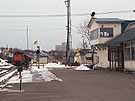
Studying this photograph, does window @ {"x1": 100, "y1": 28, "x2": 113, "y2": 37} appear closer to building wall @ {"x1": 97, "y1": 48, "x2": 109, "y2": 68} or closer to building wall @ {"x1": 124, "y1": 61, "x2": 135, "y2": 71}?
building wall @ {"x1": 97, "y1": 48, "x2": 109, "y2": 68}

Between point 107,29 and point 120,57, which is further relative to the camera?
point 107,29

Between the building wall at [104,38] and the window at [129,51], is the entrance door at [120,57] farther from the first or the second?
the building wall at [104,38]

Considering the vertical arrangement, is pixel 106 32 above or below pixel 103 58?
above

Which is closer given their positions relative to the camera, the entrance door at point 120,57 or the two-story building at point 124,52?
the two-story building at point 124,52

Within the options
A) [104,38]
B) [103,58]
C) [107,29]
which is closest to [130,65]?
[104,38]

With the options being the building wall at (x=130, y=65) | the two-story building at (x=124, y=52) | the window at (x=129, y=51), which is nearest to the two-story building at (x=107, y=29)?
the two-story building at (x=124, y=52)

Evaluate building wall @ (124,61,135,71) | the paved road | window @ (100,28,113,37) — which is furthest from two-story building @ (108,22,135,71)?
the paved road

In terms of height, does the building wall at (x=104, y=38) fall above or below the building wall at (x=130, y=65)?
above

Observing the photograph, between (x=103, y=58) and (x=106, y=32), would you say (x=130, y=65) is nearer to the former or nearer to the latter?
(x=106, y=32)

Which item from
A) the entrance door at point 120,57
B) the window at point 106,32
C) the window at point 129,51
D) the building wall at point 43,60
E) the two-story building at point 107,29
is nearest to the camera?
the window at point 129,51

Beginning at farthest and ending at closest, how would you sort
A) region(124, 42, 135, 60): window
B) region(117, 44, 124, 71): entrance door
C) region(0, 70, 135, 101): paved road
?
region(117, 44, 124, 71): entrance door
region(124, 42, 135, 60): window
region(0, 70, 135, 101): paved road

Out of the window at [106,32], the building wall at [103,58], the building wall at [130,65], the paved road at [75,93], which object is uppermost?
the window at [106,32]

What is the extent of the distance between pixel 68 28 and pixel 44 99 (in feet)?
173

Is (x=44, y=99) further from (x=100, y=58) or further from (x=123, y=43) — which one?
(x=100, y=58)
